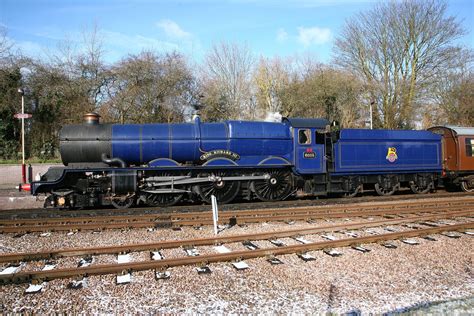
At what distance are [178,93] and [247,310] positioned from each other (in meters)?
21.9

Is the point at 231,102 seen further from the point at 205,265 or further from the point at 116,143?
the point at 205,265

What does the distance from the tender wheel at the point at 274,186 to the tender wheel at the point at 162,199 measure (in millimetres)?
2670

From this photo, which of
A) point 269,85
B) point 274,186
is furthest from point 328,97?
point 274,186

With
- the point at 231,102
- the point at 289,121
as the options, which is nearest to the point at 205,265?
the point at 289,121

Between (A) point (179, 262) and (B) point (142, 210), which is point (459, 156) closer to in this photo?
(B) point (142, 210)

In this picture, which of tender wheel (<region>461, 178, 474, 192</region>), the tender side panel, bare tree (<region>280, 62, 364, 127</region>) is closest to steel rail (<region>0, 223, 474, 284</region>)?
the tender side panel

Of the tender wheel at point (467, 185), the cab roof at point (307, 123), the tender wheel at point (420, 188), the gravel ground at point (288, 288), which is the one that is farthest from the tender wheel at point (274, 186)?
the tender wheel at point (467, 185)

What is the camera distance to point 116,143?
37.1ft

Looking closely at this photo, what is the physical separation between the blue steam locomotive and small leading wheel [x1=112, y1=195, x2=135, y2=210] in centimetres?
3

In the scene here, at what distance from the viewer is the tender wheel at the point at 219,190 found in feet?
38.8

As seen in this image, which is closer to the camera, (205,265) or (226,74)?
(205,265)

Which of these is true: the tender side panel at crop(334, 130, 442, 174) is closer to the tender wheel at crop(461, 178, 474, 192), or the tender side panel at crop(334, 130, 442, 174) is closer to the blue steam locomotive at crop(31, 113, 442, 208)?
the blue steam locomotive at crop(31, 113, 442, 208)

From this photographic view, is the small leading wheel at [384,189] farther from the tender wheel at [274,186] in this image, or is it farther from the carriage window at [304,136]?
the tender wheel at [274,186]

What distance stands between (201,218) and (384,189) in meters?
8.71
